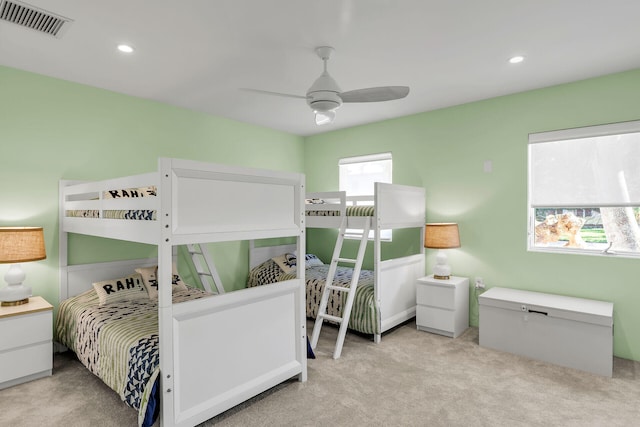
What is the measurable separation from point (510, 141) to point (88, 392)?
4288 millimetres

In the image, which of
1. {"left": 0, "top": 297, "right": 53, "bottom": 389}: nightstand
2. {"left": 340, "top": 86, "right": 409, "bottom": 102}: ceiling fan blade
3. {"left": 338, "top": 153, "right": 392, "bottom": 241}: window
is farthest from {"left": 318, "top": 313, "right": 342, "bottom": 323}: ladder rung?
{"left": 0, "top": 297, "right": 53, "bottom": 389}: nightstand

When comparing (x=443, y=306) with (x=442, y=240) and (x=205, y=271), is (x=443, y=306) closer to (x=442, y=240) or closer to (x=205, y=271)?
(x=442, y=240)

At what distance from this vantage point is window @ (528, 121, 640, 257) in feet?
10.2

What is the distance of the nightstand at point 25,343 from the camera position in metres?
2.56

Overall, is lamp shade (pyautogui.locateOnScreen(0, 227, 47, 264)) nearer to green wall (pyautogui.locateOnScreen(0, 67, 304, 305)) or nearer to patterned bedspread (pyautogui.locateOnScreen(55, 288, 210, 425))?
green wall (pyautogui.locateOnScreen(0, 67, 304, 305))

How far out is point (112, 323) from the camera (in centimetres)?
259

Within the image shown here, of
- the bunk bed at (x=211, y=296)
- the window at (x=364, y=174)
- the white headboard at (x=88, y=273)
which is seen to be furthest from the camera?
the window at (x=364, y=174)

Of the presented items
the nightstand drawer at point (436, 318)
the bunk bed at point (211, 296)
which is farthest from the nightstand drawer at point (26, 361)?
the nightstand drawer at point (436, 318)

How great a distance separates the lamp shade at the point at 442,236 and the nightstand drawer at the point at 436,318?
661mm

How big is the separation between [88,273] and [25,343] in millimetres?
841

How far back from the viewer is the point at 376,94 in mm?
2498

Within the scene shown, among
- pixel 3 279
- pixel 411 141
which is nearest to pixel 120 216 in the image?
pixel 3 279

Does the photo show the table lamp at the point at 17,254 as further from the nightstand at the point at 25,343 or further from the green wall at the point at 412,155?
the green wall at the point at 412,155

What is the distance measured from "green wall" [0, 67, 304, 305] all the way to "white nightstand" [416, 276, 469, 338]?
2.51 metres
